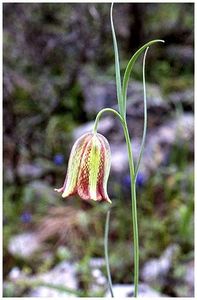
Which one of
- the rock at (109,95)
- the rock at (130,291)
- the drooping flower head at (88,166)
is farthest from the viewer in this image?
the rock at (109,95)

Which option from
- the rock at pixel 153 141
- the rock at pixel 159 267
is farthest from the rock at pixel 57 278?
the rock at pixel 153 141

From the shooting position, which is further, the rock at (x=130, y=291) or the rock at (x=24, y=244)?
the rock at (x=24, y=244)

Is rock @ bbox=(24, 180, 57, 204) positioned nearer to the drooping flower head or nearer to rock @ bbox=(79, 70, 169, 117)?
rock @ bbox=(79, 70, 169, 117)

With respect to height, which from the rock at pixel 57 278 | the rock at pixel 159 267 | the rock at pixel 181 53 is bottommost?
the rock at pixel 57 278

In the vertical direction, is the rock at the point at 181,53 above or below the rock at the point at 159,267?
above

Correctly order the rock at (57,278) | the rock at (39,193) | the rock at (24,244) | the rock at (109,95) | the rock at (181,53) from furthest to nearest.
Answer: the rock at (181,53), the rock at (109,95), the rock at (39,193), the rock at (24,244), the rock at (57,278)

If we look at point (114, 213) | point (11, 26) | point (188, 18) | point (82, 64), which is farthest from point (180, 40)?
point (114, 213)

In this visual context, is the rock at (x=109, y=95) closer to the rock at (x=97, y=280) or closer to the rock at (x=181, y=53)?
the rock at (x=181, y=53)
